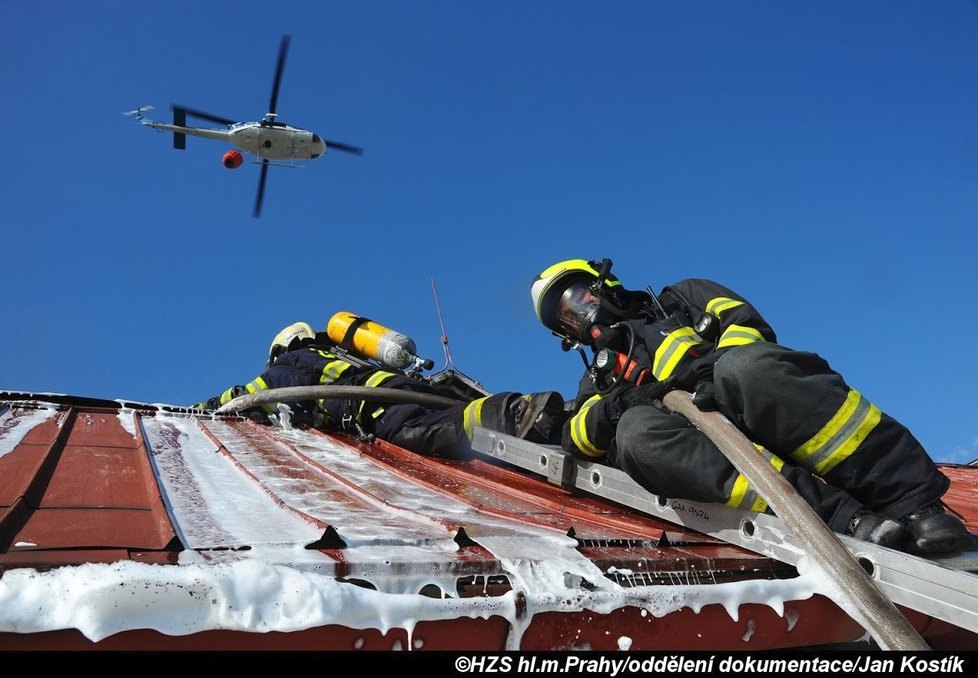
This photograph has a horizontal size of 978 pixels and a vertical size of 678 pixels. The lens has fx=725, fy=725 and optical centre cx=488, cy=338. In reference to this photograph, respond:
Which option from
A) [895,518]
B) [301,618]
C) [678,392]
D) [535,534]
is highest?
[678,392]

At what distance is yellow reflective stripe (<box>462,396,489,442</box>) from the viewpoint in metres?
4.61

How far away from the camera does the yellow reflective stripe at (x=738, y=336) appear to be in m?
2.95

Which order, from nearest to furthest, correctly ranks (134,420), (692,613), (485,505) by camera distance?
(692,613), (485,505), (134,420)

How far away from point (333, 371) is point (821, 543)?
5.01 meters

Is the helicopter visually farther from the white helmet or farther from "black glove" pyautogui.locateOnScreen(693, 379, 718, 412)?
"black glove" pyautogui.locateOnScreen(693, 379, 718, 412)

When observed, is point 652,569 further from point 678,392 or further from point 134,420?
point 134,420

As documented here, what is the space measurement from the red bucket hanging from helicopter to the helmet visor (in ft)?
56.7

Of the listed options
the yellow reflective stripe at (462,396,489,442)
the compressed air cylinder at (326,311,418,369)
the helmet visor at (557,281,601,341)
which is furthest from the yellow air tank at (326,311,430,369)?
the helmet visor at (557,281,601,341)

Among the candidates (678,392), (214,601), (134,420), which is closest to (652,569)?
(678,392)

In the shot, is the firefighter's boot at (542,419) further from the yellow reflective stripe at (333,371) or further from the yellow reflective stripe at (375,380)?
the yellow reflective stripe at (333,371)

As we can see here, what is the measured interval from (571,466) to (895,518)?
139 centimetres

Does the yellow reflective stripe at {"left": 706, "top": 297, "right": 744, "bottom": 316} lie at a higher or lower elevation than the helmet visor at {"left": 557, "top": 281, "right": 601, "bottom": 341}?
lower

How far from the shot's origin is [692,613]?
193 cm

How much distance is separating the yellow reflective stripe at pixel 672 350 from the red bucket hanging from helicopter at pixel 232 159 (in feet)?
60.0
